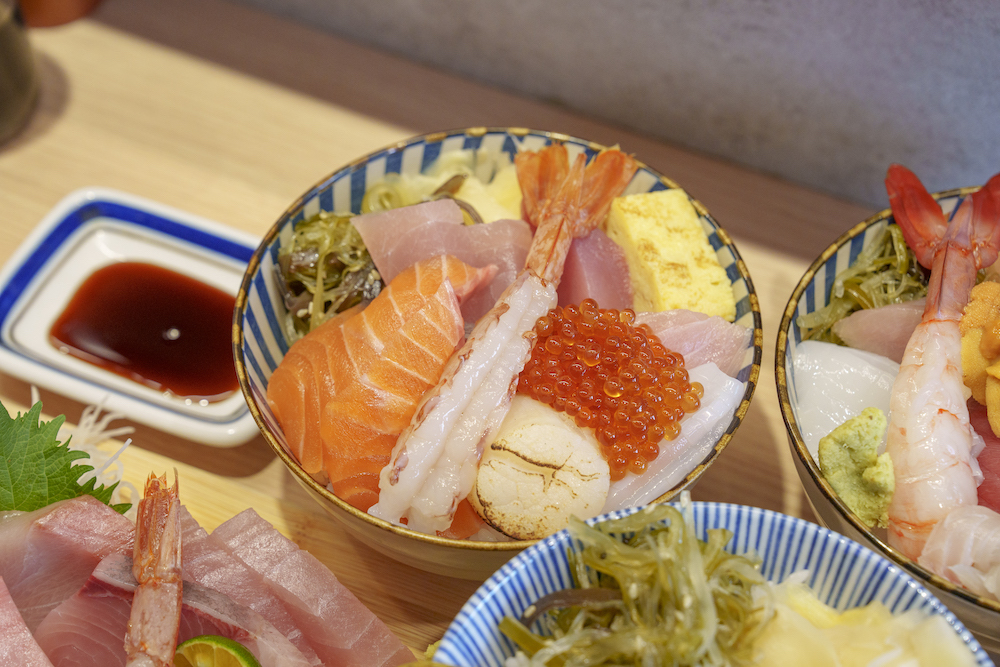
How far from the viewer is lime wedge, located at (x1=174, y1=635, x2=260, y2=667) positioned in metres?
1.05

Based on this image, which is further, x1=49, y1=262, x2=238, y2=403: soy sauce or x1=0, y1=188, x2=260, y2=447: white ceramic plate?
x1=49, y1=262, x2=238, y2=403: soy sauce

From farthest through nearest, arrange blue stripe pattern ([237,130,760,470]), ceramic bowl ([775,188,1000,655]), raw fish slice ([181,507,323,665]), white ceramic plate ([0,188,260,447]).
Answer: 1. white ceramic plate ([0,188,260,447])
2. blue stripe pattern ([237,130,760,470])
3. raw fish slice ([181,507,323,665])
4. ceramic bowl ([775,188,1000,655])

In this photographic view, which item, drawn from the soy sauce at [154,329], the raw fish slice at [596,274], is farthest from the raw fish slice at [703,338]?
the soy sauce at [154,329]

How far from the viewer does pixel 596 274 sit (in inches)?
56.8

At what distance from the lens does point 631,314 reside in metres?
1.26

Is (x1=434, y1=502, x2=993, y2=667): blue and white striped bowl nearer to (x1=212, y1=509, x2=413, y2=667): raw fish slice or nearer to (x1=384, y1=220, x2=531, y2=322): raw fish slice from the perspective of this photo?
(x1=212, y1=509, x2=413, y2=667): raw fish slice

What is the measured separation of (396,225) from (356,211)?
21 cm

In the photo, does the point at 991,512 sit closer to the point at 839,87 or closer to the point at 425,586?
the point at 425,586

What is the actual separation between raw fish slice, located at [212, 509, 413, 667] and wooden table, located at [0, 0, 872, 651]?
25 cm

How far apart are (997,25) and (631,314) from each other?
3.34ft

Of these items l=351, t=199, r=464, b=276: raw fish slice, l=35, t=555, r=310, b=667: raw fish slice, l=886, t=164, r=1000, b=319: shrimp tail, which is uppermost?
l=886, t=164, r=1000, b=319: shrimp tail

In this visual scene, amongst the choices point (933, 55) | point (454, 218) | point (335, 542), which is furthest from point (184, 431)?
point (933, 55)

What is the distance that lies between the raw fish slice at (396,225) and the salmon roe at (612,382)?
0.33m

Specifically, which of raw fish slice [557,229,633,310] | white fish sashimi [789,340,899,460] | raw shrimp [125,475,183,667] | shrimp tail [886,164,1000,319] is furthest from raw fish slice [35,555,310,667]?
shrimp tail [886,164,1000,319]
